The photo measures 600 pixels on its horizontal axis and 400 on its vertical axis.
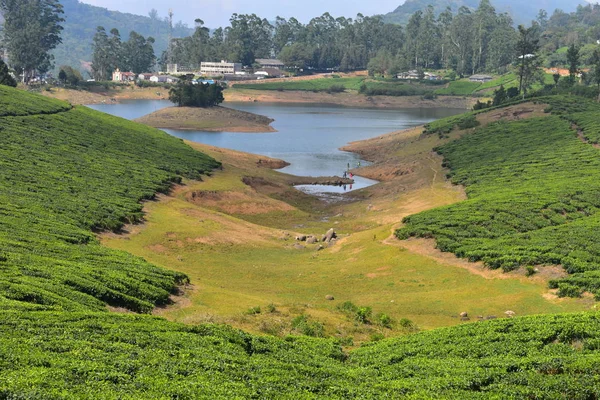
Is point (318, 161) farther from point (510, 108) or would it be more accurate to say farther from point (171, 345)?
point (171, 345)

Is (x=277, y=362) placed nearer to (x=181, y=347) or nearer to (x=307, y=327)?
(x=181, y=347)

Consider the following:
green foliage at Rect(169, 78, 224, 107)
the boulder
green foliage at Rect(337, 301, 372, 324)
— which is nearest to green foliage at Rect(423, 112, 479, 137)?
the boulder

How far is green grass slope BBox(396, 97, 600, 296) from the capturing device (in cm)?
4094

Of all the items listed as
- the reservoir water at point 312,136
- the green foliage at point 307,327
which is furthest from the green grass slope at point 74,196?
the reservoir water at point 312,136

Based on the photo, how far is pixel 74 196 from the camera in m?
54.6

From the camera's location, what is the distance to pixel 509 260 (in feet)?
135

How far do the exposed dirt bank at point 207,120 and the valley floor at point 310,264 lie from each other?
7099cm

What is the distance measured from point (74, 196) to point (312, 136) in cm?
9092

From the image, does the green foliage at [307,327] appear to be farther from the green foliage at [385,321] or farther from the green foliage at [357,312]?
the green foliage at [385,321]

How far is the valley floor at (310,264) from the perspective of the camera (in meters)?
35.0

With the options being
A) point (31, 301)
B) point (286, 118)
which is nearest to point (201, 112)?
point (286, 118)

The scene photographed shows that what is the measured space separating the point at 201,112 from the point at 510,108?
78663mm

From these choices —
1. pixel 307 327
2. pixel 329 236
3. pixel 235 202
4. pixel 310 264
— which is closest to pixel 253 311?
pixel 307 327

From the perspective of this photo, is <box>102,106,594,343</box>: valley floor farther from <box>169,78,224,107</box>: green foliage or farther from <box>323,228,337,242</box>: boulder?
<box>169,78,224,107</box>: green foliage
